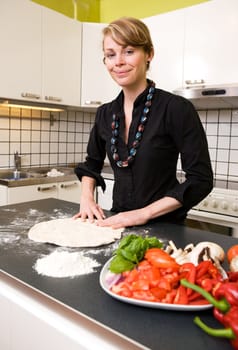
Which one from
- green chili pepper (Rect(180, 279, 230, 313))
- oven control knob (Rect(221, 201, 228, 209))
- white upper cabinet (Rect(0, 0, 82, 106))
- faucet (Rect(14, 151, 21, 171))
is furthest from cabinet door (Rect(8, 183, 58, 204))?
green chili pepper (Rect(180, 279, 230, 313))

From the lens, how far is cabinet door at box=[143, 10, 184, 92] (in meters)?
2.14

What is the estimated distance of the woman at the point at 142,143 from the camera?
40.5 inches

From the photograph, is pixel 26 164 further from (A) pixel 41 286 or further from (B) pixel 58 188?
(A) pixel 41 286

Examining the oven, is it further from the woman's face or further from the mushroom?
the mushroom

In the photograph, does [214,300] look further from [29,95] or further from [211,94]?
[29,95]

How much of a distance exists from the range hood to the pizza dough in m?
1.20

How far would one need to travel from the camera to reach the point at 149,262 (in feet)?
1.95

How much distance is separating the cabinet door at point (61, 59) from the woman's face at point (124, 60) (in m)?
1.30

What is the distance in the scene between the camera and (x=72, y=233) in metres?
0.94

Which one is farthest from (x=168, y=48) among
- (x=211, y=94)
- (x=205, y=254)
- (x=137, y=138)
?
(x=205, y=254)

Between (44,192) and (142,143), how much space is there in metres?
1.21

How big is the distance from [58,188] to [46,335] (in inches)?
66.8

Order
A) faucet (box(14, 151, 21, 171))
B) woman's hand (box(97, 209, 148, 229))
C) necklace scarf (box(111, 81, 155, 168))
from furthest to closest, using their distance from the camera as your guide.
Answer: faucet (box(14, 151, 21, 171))
necklace scarf (box(111, 81, 155, 168))
woman's hand (box(97, 209, 148, 229))

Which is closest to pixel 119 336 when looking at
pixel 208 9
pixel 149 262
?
pixel 149 262
